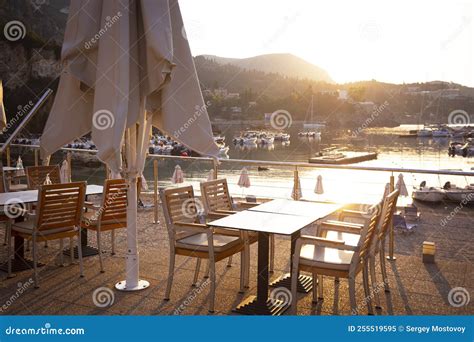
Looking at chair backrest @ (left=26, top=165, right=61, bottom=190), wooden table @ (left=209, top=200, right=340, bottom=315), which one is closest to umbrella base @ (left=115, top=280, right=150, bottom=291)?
→ wooden table @ (left=209, top=200, right=340, bottom=315)

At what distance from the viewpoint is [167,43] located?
3.62 m

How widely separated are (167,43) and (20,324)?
239cm

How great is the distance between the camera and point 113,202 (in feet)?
16.8

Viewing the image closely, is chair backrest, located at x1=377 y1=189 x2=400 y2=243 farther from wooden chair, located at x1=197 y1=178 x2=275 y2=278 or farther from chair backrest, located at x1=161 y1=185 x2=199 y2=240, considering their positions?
chair backrest, located at x1=161 y1=185 x2=199 y2=240

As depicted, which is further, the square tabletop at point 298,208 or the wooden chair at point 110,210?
the wooden chair at point 110,210

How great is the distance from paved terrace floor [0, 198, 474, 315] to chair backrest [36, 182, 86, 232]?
23.2 inches

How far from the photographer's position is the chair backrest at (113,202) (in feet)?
16.5

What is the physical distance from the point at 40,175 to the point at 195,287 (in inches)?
136

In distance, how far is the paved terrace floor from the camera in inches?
156

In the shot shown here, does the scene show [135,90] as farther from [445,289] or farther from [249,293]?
[445,289]

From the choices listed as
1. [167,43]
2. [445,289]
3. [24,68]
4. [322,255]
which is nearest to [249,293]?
[322,255]

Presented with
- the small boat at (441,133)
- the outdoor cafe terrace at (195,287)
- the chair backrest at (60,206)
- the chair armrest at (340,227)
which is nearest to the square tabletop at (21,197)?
the chair backrest at (60,206)

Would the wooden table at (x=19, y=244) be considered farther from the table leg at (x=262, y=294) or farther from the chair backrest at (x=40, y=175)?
the table leg at (x=262, y=294)

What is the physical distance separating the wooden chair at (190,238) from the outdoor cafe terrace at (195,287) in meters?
0.28
